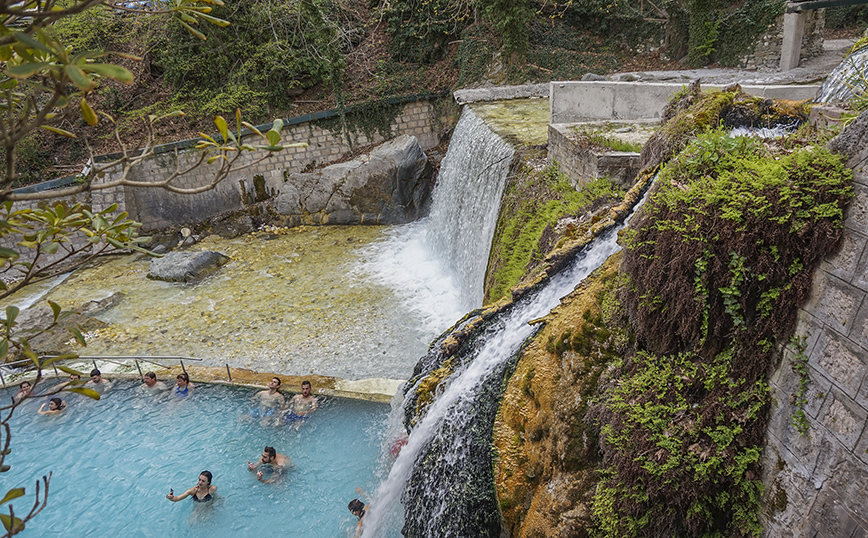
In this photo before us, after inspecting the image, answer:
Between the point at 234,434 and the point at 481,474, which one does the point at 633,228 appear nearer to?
the point at 481,474

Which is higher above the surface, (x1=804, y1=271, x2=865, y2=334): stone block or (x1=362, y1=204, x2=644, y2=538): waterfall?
(x1=804, y1=271, x2=865, y2=334): stone block

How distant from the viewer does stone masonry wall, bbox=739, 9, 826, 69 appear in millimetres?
Answer: 10797

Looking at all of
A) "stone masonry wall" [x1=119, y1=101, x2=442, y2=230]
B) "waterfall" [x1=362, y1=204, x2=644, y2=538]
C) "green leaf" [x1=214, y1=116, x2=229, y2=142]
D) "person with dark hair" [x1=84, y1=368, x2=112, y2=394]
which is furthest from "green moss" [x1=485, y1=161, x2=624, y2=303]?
"stone masonry wall" [x1=119, y1=101, x2=442, y2=230]

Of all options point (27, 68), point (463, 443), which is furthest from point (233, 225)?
point (27, 68)

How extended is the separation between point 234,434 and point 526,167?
500 cm

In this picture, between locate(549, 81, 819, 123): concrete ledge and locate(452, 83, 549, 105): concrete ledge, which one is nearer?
locate(549, 81, 819, 123): concrete ledge

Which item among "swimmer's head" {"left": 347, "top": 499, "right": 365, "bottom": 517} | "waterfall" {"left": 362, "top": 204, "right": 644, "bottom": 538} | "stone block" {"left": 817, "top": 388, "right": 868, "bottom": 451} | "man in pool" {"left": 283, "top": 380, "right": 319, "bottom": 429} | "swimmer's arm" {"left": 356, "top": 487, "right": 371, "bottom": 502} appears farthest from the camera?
"man in pool" {"left": 283, "top": 380, "right": 319, "bottom": 429}

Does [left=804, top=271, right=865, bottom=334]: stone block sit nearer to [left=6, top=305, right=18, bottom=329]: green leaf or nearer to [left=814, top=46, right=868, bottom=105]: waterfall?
[left=814, top=46, right=868, bottom=105]: waterfall

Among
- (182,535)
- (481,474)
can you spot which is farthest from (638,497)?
(182,535)

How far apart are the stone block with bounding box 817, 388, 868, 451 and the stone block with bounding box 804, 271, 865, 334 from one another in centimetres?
30

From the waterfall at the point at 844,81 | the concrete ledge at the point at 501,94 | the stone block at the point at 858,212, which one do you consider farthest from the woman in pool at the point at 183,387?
the concrete ledge at the point at 501,94

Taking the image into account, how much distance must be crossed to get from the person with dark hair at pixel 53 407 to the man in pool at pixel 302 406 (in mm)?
2902

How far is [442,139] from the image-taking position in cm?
1461

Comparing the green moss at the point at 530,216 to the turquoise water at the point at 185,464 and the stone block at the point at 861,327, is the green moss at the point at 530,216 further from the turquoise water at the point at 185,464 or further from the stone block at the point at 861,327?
the stone block at the point at 861,327
